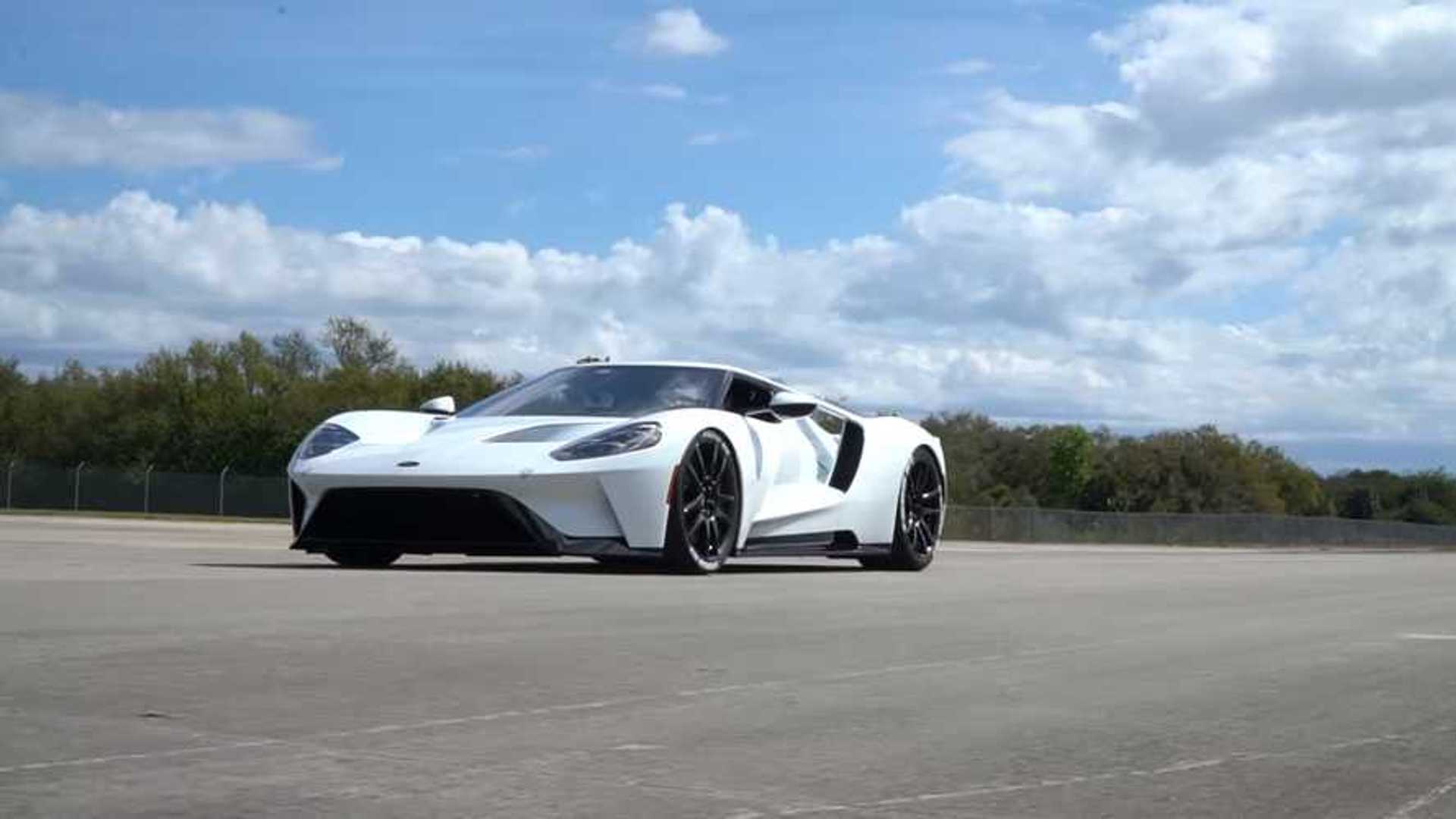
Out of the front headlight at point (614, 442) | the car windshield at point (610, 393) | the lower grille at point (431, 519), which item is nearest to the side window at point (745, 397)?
the car windshield at point (610, 393)

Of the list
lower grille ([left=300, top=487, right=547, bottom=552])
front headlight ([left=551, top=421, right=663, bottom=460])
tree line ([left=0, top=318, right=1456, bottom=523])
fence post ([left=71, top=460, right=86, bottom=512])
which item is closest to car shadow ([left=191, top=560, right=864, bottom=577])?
lower grille ([left=300, top=487, right=547, bottom=552])

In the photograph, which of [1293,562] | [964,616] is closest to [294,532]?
[964,616]

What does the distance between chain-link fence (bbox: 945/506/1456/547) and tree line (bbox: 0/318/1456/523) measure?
77.0 ft

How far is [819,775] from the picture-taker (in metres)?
4.86

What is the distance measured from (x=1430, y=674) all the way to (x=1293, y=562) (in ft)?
48.3

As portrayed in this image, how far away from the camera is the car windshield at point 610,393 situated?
41.8 feet

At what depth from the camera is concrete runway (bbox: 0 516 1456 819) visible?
4.58m

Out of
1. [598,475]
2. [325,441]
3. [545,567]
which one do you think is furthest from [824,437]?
[325,441]

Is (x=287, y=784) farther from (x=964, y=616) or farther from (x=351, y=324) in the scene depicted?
(x=351, y=324)

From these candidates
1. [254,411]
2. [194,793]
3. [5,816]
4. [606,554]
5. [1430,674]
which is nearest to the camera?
[5,816]

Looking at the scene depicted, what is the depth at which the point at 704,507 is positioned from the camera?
12.4m

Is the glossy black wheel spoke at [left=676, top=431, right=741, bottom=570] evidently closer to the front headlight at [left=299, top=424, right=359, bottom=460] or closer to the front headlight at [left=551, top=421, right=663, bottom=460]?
the front headlight at [left=551, top=421, right=663, bottom=460]

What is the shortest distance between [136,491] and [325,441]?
4198 centimetres

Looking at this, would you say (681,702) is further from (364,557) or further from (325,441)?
(364,557)
